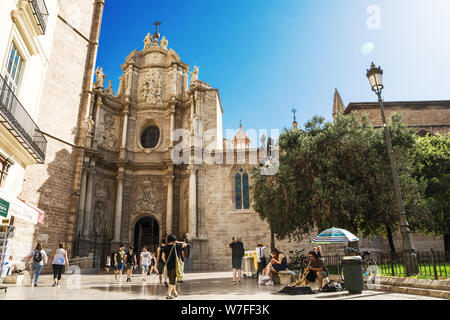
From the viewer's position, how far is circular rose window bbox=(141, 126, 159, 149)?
27147mm

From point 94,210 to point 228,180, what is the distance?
10335 millimetres

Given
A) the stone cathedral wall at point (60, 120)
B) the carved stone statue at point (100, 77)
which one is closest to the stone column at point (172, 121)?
the carved stone statue at point (100, 77)

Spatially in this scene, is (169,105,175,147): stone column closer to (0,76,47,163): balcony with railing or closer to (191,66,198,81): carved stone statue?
(191,66,198,81): carved stone statue

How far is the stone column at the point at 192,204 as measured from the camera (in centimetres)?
2177

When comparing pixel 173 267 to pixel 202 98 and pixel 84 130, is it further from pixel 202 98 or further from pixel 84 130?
pixel 202 98

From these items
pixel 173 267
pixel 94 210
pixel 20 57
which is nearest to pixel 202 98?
pixel 94 210

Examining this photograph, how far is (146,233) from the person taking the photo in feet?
79.9

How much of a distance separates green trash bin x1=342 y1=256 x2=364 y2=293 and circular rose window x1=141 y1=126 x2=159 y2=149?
21.5 meters

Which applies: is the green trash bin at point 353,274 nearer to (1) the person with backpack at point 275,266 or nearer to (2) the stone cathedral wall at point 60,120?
(1) the person with backpack at point 275,266

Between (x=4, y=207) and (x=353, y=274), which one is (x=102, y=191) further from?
(x=353, y=274)

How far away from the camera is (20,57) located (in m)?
12.0

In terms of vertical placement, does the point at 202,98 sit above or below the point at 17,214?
above

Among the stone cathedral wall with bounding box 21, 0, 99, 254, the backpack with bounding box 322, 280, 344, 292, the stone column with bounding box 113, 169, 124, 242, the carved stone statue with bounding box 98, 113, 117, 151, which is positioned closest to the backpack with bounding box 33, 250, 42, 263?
the stone cathedral wall with bounding box 21, 0, 99, 254

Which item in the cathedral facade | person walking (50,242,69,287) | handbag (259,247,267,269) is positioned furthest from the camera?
the cathedral facade
